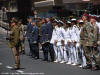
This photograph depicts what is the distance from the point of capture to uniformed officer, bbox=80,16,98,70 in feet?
52.3

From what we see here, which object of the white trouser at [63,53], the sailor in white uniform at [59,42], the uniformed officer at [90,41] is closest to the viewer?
the uniformed officer at [90,41]

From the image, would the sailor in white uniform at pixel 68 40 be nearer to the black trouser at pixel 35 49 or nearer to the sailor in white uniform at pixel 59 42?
the sailor in white uniform at pixel 59 42

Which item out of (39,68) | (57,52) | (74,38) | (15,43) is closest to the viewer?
(15,43)

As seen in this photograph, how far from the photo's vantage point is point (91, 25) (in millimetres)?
15969

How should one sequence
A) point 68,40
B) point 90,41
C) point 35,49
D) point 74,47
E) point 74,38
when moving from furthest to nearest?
point 35,49 → point 68,40 → point 74,47 → point 74,38 → point 90,41

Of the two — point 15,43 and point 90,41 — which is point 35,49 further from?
point 90,41

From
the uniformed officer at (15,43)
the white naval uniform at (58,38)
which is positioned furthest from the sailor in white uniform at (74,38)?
the uniformed officer at (15,43)

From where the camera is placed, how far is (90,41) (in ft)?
52.3

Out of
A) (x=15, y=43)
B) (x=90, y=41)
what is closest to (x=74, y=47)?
(x=90, y=41)

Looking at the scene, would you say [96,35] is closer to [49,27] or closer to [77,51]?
[77,51]

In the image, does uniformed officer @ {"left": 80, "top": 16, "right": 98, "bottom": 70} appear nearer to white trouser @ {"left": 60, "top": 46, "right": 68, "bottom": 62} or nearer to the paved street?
the paved street

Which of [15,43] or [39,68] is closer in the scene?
[15,43]

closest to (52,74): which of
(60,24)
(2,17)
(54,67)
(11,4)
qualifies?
(54,67)

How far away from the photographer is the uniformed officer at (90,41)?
1593 cm
